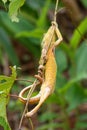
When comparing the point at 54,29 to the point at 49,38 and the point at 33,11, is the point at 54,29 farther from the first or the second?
the point at 33,11

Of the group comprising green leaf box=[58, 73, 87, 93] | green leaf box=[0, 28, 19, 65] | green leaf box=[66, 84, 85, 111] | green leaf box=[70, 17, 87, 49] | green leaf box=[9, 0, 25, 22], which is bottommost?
green leaf box=[66, 84, 85, 111]

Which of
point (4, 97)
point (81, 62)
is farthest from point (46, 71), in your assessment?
point (81, 62)

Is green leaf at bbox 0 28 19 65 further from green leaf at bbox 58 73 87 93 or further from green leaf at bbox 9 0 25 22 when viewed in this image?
green leaf at bbox 9 0 25 22

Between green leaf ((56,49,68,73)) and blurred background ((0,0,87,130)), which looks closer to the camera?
blurred background ((0,0,87,130))

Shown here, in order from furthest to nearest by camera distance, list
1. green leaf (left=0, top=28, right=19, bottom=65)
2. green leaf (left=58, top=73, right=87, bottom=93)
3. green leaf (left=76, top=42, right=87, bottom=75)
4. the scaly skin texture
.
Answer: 1. green leaf (left=0, top=28, right=19, bottom=65)
2. green leaf (left=76, top=42, right=87, bottom=75)
3. green leaf (left=58, top=73, right=87, bottom=93)
4. the scaly skin texture

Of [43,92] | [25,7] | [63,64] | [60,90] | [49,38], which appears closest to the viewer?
[43,92]

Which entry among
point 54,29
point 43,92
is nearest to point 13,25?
point 54,29

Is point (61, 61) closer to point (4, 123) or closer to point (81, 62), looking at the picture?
point (81, 62)

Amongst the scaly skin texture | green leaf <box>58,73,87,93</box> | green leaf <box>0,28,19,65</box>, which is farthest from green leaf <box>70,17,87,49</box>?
the scaly skin texture
